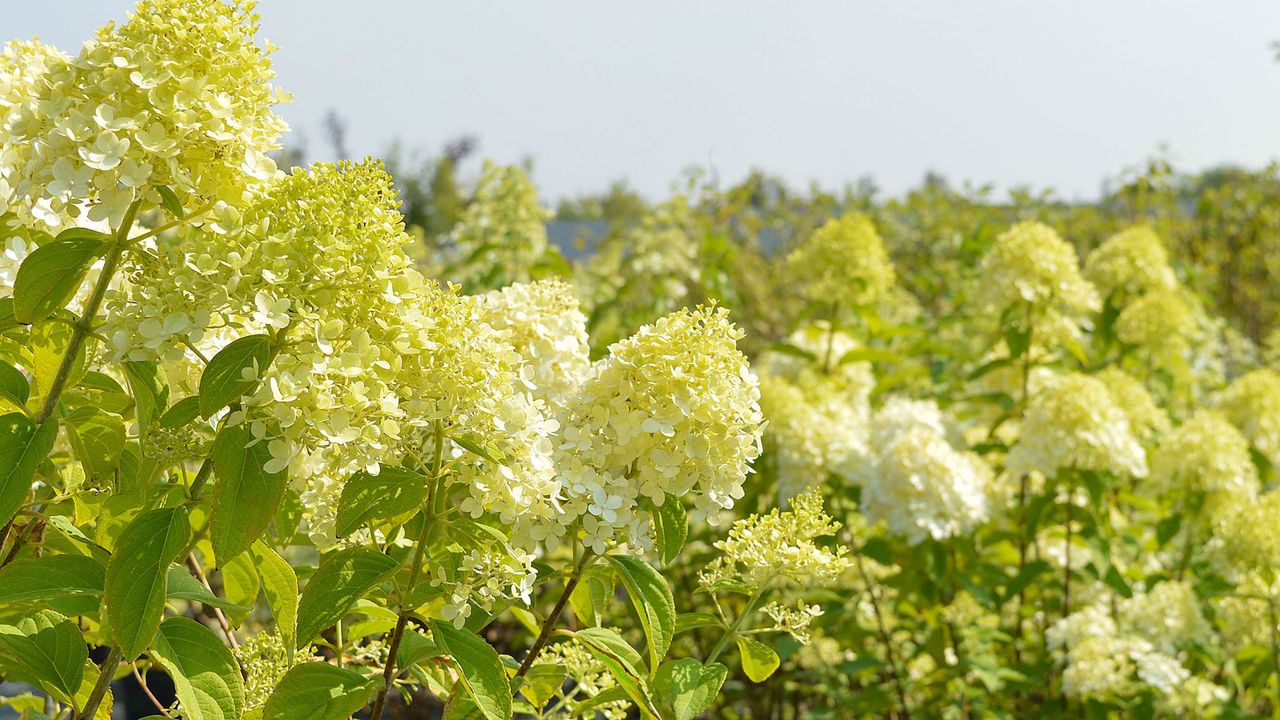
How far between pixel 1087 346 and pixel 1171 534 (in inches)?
88.2

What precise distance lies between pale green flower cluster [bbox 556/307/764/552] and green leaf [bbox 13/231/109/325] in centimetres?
56

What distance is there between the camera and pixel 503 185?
5004mm

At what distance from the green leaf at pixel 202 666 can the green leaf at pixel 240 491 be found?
158 mm

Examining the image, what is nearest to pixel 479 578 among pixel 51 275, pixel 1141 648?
pixel 51 275

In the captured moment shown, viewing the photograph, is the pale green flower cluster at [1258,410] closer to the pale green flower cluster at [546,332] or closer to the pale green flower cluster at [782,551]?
the pale green flower cluster at [782,551]

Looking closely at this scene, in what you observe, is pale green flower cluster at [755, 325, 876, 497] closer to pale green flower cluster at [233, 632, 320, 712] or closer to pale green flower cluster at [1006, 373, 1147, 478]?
pale green flower cluster at [1006, 373, 1147, 478]

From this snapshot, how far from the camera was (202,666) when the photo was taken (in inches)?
44.8

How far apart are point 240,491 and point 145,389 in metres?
0.21

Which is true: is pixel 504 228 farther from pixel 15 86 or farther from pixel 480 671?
pixel 480 671

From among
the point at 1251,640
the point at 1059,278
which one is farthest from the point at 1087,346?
the point at 1251,640

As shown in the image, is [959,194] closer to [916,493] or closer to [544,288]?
[916,493]

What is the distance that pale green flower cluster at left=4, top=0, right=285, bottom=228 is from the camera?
3.40ft

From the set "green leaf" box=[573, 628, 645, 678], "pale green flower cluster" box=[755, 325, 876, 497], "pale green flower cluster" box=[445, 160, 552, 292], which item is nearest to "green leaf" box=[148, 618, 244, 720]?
"green leaf" box=[573, 628, 645, 678]

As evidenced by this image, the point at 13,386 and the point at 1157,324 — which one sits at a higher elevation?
the point at 1157,324
